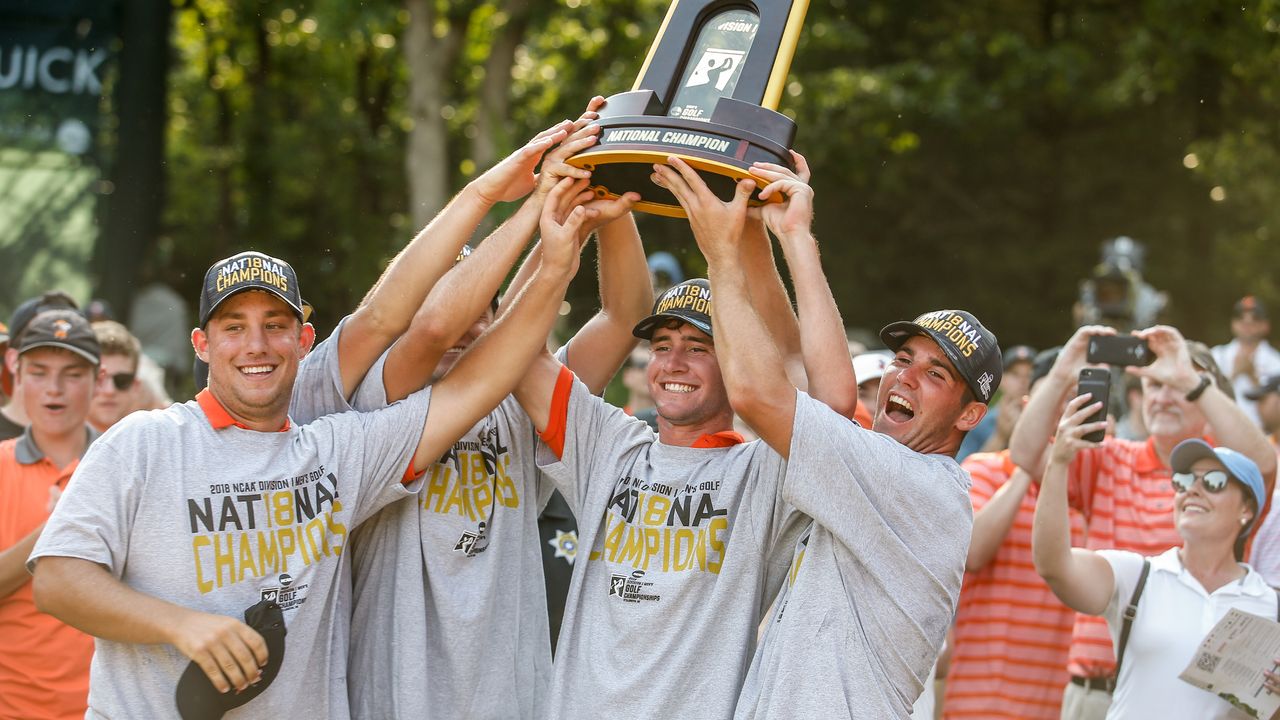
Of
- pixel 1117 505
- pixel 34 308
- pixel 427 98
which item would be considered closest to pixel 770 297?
pixel 1117 505

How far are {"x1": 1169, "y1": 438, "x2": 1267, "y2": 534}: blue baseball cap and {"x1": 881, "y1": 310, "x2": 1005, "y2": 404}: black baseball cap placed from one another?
1.29 metres

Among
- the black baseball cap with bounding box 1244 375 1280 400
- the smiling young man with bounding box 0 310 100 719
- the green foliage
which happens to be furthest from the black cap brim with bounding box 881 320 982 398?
the green foliage

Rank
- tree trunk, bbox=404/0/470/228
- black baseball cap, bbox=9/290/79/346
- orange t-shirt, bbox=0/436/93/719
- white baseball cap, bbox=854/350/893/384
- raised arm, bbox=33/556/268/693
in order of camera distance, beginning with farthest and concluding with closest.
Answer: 1. tree trunk, bbox=404/0/470/228
2. white baseball cap, bbox=854/350/893/384
3. black baseball cap, bbox=9/290/79/346
4. orange t-shirt, bbox=0/436/93/719
5. raised arm, bbox=33/556/268/693

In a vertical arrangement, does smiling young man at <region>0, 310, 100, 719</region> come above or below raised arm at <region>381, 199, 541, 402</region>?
below

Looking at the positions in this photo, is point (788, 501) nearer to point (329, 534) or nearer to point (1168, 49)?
point (329, 534)

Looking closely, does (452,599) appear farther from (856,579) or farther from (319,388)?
(856,579)

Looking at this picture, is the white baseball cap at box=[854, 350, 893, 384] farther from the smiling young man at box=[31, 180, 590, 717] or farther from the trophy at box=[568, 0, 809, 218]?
the smiling young man at box=[31, 180, 590, 717]

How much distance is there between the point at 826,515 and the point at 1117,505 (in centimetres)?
248

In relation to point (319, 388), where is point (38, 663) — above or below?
below

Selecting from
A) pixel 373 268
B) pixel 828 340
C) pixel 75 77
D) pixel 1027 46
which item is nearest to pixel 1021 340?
pixel 1027 46

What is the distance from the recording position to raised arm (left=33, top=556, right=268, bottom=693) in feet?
10.7

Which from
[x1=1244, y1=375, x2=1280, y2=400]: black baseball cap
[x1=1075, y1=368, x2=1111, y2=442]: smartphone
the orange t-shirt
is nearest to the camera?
[x1=1075, y1=368, x2=1111, y2=442]: smartphone

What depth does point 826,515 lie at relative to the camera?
342 centimetres

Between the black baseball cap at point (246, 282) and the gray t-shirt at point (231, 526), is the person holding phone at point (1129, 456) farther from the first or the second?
the black baseball cap at point (246, 282)
